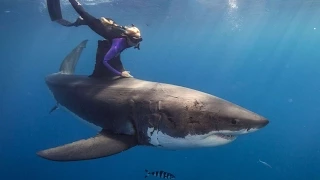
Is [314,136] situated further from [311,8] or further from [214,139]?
[214,139]

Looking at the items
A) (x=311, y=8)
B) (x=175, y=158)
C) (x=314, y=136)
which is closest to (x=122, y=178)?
(x=175, y=158)

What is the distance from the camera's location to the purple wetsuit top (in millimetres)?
5877

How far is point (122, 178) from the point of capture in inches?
747

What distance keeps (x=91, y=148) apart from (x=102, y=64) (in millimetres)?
2368

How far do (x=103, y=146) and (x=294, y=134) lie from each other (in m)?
27.8

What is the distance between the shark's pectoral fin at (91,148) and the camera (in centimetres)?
394

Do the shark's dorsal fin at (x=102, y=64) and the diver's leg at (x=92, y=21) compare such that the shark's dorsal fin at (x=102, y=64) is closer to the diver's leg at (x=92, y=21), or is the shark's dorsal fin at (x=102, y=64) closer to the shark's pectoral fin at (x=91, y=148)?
the diver's leg at (x=92, y=21)

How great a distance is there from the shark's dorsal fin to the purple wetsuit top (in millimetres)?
151

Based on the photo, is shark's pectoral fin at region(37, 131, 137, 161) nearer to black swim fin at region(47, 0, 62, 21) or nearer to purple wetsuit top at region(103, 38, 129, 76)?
purple wetsuit top at region(103, 38, 129, 76)

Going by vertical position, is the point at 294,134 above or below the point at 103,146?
below

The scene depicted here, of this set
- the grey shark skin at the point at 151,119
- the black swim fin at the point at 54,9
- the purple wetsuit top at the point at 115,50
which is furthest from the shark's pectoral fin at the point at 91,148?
the black swim fin at the point at 54,9

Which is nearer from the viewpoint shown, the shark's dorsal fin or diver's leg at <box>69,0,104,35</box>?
the shark's dorsal fin

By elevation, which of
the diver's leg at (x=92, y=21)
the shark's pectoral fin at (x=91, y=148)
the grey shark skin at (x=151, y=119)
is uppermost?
the diver's leg at (x=92, y=21)

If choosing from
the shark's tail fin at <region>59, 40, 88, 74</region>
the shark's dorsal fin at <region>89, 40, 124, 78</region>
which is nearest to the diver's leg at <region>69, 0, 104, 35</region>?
the shark's dorsal fin at <region>89, 40, 124, 78</region>
